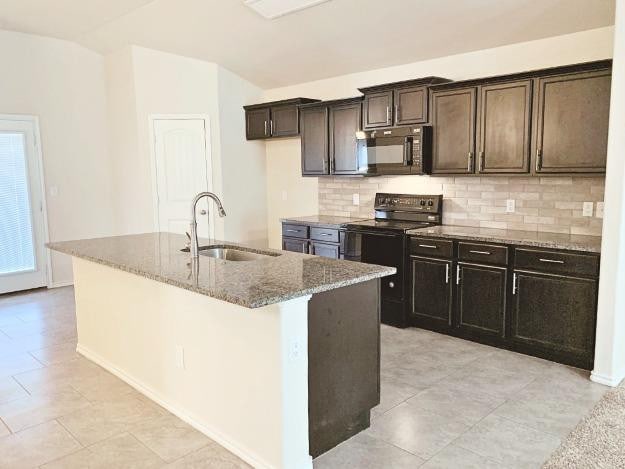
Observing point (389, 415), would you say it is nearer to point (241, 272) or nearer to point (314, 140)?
point (241, 272)

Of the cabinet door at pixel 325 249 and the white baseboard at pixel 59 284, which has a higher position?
the cabinet door at pixel 325 249

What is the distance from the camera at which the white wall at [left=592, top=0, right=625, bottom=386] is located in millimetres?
3146

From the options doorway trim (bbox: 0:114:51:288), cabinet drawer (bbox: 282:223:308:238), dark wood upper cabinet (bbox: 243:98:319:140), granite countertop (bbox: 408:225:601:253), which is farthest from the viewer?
doorway trim (bbox: 0:114:51:288)

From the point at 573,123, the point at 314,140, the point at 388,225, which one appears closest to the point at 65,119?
the point at 314,140

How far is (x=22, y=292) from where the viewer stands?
20.4ft

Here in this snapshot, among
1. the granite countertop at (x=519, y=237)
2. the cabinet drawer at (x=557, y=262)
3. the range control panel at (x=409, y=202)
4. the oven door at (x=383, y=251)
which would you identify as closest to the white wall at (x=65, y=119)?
the oven door at (x=383, y=251)

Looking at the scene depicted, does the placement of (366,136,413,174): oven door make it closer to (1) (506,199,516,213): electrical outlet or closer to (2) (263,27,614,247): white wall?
(2) (263,27,614,247): white wall

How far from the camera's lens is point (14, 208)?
6102 mm

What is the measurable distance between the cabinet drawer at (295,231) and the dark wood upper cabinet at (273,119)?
1130mm

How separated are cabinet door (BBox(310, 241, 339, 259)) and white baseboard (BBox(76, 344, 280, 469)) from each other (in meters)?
2.29

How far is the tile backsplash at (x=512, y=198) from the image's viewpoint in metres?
4.05

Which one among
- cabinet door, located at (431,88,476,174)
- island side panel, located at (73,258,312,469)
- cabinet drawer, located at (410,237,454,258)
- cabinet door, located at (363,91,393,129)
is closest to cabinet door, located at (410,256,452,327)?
cabinet drawer, located at (410,237,454,258)

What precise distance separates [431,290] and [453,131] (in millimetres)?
1411

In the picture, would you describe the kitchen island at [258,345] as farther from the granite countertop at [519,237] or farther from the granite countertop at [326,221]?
the granite countertop at [326,221]
